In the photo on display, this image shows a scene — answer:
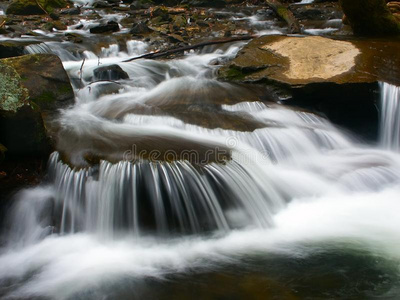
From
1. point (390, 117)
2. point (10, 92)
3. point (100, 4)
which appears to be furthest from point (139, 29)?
point (10, 92)

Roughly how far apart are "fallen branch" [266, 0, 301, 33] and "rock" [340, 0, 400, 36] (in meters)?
2.75

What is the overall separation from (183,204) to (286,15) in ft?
34.9

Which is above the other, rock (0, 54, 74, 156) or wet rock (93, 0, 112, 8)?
wet rock (93, 0, 112, 8)

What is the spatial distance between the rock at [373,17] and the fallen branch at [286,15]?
2749 mm

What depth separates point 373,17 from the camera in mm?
8930

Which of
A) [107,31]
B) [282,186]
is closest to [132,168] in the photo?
[282,186]

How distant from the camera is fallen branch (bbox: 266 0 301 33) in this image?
12036 millimetres

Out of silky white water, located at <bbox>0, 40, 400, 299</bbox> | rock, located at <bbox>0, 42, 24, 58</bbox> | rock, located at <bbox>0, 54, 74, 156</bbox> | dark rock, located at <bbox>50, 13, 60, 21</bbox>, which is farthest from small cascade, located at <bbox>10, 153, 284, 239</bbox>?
dark rock, located at <bbox>50, 13, 60, 21</bbox>

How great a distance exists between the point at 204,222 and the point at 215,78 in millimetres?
4405

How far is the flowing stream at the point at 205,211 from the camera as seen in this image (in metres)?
3.62

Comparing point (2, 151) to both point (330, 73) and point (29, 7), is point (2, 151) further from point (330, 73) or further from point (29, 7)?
point (29, 7)

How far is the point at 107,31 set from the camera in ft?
41.0

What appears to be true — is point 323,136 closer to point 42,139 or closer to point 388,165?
point 388,165

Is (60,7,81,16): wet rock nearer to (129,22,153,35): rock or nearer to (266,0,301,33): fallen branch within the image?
(129,22,153,35): rock
